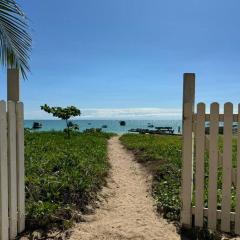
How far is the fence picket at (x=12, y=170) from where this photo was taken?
5.09m

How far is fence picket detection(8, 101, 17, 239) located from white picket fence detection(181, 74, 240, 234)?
2.37m

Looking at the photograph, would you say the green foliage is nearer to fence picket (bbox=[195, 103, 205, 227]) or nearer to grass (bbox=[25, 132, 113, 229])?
fence picket (bbox=[195, 103, 205, 227])

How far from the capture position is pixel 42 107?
2750 cm

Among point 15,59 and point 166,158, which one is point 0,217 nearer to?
point 15,59

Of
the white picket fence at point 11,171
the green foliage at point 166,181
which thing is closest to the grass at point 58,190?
the white picket fence at point 11,171

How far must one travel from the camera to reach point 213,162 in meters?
5.58

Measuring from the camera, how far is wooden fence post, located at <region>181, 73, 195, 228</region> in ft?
18.7

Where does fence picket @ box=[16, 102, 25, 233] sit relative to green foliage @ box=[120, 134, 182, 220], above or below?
above

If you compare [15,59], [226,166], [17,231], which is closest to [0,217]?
[17,231]

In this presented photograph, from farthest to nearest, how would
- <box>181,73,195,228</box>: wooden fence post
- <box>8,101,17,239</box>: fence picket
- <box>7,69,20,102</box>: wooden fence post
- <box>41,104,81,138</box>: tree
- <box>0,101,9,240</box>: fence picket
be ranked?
<box>41,104,81,138</box>: tree < <box>181,73,195,228</box>: wooden fence post < <box>7,69,20,102</box>: wooden fence post < <box>8,101,17,239</box>: fence picket < <box>0,101,9,240</box>: fence picket

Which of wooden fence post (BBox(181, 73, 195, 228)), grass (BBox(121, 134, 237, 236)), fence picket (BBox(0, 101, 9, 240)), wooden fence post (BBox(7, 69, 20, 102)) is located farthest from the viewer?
grass (BBox(121, 134, 237, 236))

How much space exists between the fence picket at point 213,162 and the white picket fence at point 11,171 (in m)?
2.62

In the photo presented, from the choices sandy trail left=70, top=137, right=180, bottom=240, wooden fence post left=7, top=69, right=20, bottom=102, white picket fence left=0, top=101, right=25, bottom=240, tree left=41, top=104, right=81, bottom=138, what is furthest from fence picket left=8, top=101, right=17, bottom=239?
tree left=41, top=104, right=81, bottom=138

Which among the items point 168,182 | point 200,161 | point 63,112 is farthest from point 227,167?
point 63,112
